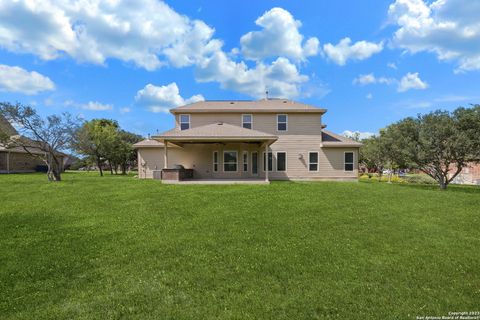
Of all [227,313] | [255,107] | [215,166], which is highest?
[255,107]

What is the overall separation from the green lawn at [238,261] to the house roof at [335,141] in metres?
11.4

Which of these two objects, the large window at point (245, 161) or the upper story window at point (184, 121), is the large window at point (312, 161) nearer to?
the large window at point (245, 161)

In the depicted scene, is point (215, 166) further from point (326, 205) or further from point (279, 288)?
point (279, 288)

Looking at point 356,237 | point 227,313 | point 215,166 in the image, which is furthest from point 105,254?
point 215,166

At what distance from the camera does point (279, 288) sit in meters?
4.57

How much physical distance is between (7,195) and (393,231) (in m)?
15.0

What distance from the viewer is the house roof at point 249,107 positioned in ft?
71.0

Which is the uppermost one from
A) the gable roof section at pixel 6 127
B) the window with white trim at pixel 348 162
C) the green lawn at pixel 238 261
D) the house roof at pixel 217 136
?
the gable roof section at pixel 6 127

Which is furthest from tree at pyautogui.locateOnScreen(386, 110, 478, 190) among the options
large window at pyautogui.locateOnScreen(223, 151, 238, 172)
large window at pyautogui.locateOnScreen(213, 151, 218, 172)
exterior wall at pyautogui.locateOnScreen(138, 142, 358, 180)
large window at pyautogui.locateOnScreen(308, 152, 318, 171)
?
large window at pyautogui.locateOnScreen(213, 151, 218, 172)

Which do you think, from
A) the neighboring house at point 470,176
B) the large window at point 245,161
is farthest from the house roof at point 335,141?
the neighboring house at point 470,176

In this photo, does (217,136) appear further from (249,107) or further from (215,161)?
(249,107)

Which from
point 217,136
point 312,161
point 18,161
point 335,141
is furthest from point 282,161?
point 18,161

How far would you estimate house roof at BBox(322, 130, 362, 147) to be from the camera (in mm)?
21469

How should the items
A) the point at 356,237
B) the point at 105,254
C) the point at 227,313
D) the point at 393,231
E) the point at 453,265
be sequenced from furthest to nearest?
1. the point at 393,231
2. the point at 356,237
3. the point at 105,254
4. the point at 453,265
5. the point at 227,313
